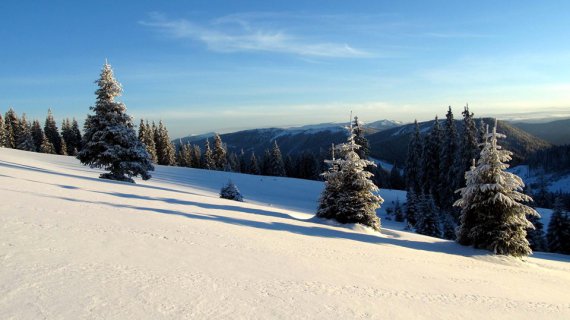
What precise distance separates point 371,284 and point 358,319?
2.48 meters

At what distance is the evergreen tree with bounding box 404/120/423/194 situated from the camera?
5331 cm

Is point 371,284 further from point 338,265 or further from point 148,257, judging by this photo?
point 148,257

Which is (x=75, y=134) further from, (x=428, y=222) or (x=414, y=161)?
(x=428, y=222)

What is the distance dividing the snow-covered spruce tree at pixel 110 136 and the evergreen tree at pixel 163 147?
54.8 meters

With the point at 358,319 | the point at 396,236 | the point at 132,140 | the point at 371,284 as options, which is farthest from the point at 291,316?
the point at 132,140

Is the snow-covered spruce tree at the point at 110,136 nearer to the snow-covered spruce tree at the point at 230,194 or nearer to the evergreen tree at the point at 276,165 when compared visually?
the snow-covered spruce tree at the point at 230,194

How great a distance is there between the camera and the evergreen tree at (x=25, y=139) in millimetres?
72875

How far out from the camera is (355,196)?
62.6 ft

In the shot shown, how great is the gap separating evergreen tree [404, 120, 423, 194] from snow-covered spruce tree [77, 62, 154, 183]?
129ft

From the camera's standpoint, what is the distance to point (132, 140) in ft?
83.6

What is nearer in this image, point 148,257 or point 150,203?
point 148,257

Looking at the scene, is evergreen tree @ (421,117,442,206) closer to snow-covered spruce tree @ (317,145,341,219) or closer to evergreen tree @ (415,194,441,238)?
evergreen tree @ (415,194,441,238)

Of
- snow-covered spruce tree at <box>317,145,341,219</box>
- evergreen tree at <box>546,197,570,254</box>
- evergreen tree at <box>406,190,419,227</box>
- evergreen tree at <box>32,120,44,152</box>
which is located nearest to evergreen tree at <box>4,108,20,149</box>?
evergreen tree at <box>32,120,44,152</box>

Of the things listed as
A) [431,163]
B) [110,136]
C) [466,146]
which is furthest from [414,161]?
[110,136]
